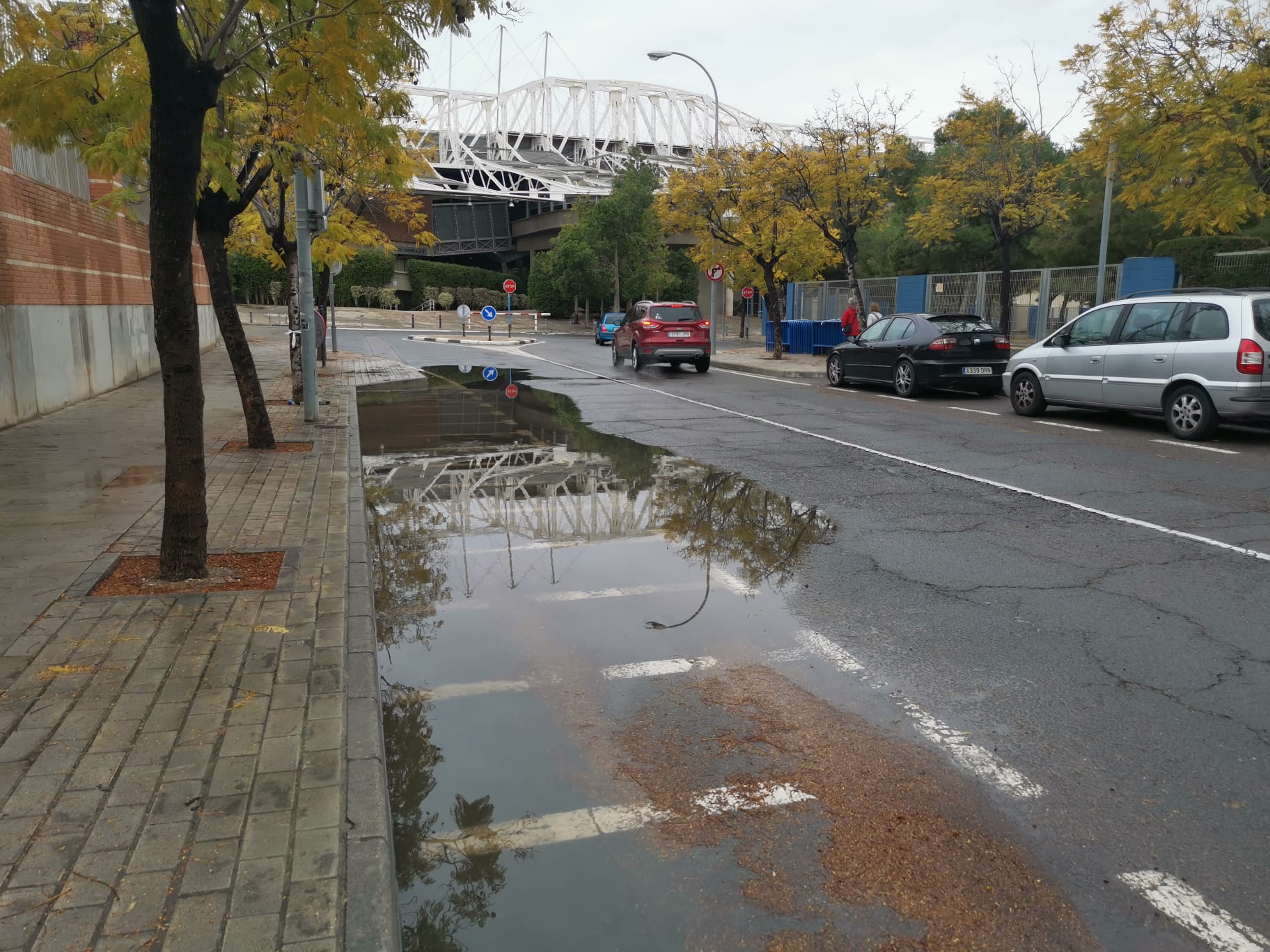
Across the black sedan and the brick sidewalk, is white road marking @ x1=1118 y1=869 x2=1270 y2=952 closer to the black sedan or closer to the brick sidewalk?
the brick sidewalk

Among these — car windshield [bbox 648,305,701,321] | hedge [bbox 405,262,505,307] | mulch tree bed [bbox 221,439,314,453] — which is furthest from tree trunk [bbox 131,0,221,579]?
hedge [bbox 405,262,505,307]

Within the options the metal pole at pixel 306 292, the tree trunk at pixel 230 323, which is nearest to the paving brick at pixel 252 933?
the tree trunk at pixel 230 323

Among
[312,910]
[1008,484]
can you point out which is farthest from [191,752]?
[1008,484]

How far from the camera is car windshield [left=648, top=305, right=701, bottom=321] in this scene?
26.3 metres

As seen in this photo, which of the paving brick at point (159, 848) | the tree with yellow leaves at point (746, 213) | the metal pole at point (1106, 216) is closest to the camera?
the paving brick at point (159, 848)

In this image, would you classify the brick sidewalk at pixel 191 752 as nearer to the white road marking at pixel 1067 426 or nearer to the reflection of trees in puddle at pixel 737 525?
the reflection of trees in puddle at pixel 737 525

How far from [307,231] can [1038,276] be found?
785 inches

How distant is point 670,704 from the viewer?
4598mm

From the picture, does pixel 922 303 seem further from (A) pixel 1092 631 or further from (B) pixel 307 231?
(A) pixel 1092 631

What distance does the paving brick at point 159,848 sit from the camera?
297cm

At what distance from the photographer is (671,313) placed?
26.5 meters

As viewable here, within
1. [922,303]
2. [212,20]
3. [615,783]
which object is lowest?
[615,783]

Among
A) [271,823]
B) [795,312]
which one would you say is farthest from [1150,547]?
[795,312]

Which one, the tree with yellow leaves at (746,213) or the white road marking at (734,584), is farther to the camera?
the tree with yellow leaves at (746,213)
